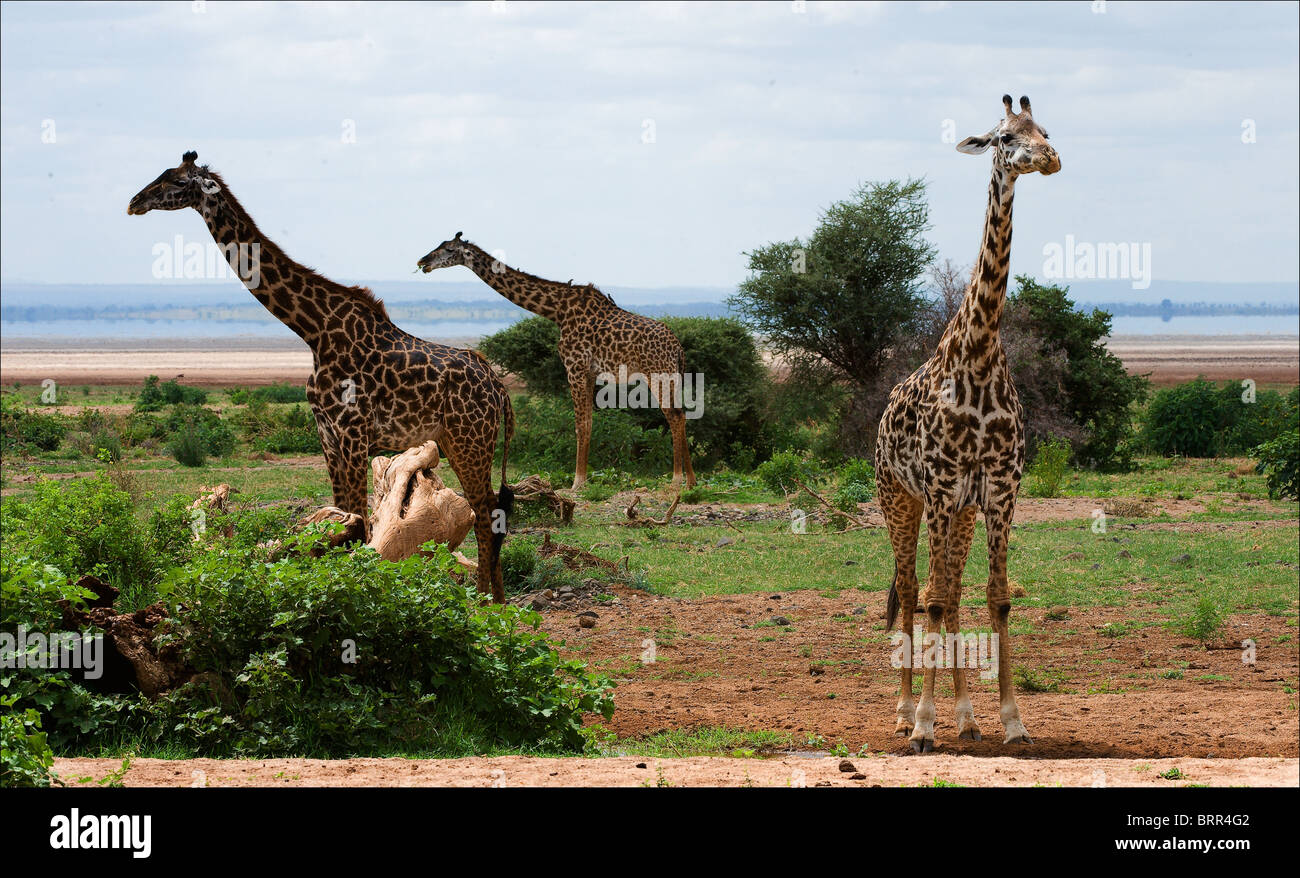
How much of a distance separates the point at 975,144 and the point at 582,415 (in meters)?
12.6

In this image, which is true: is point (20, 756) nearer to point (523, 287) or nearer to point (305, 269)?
point (305, 269)

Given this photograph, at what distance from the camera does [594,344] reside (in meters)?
19.9

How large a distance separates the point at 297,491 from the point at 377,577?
11.7 metres

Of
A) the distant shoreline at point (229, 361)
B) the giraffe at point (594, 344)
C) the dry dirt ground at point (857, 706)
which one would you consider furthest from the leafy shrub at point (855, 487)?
the distant shoreline at point (229, 361)

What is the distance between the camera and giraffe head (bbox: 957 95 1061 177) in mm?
7004

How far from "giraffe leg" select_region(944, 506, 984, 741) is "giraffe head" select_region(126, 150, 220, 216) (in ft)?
20.6

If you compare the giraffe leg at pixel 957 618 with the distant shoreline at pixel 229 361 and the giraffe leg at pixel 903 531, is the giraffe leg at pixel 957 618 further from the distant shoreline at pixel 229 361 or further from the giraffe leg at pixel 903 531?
the distant shoreline at pixel 229 361

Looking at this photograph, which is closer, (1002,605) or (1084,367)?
(1002,605)

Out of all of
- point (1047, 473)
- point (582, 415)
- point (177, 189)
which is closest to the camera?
point (177, 189)

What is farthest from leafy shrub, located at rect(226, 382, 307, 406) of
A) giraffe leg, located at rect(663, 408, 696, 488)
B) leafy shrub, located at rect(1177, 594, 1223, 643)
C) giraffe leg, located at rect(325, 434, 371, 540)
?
leafy shrub, located at rect(1177, 594, 1223, 643)

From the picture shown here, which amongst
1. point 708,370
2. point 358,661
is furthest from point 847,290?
point 358,661

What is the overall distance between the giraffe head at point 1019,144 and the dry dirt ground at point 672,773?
124 inches
